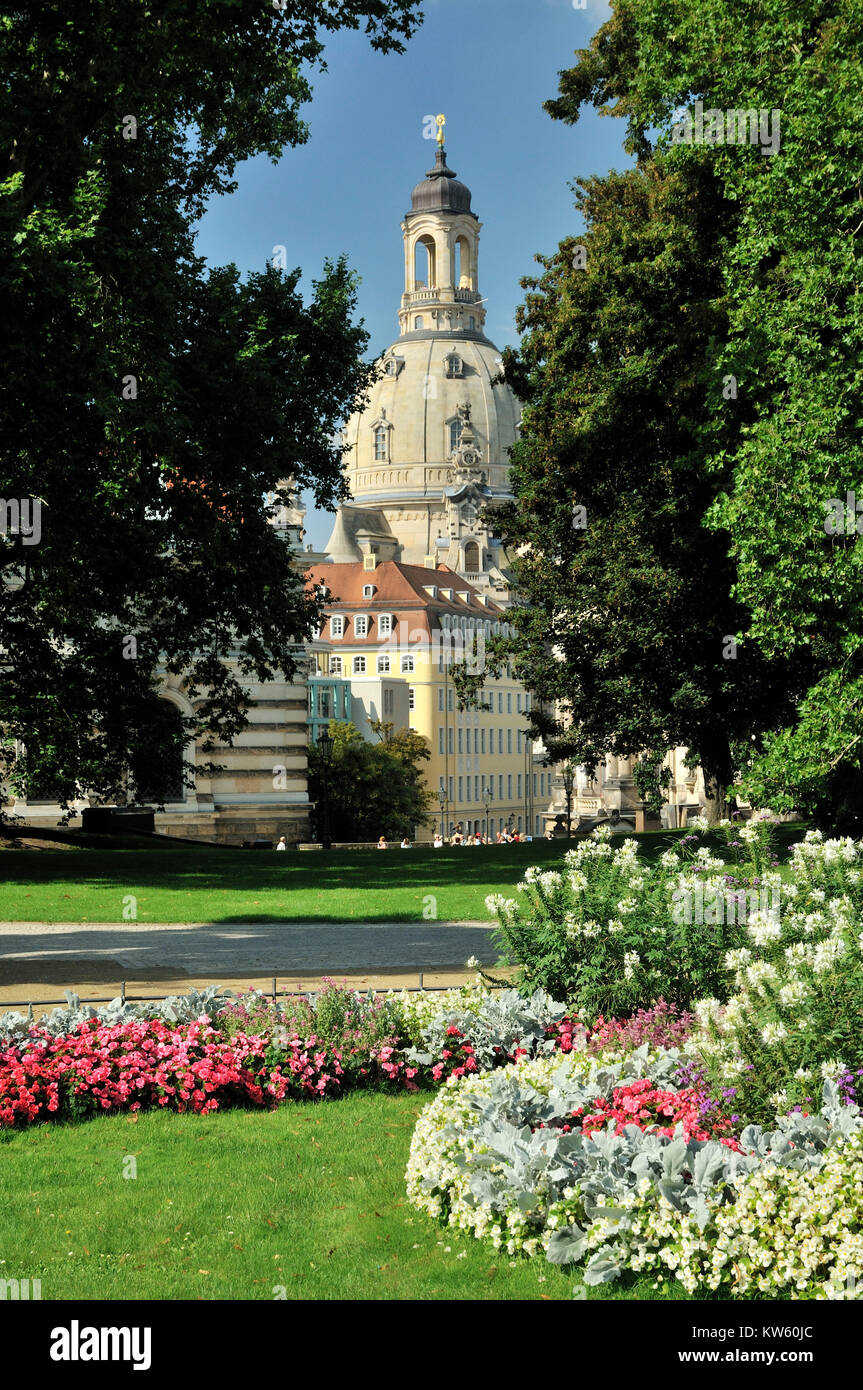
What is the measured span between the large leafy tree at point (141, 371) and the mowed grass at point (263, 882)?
2449 mm

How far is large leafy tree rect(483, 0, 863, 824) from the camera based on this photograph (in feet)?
78.6

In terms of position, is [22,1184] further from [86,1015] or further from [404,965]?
[404,965]

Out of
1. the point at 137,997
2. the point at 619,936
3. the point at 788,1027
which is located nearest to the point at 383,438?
the point at 137,997

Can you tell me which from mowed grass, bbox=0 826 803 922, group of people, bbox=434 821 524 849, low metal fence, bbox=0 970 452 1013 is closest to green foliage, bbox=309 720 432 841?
group of people, bbox=434 821 524 849

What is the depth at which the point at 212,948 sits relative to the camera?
803 inches

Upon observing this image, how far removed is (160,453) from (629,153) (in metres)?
20.7

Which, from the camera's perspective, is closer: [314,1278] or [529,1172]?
[314,1278]

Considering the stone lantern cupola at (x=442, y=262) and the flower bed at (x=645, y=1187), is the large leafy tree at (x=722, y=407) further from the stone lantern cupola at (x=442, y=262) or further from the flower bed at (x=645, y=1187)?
the stone lantern cupola at (x=442, y=262)

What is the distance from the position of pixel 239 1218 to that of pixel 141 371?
13861 millimetres

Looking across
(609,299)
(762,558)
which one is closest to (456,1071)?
(762,558)

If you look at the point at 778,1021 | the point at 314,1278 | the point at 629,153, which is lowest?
the point at 314,1278

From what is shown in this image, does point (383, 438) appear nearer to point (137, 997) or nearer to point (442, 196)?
point (442, 196)

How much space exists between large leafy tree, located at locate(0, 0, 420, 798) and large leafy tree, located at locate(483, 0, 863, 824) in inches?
216

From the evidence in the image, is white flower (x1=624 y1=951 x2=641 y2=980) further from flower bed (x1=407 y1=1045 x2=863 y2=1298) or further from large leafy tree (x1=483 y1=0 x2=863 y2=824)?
large leafy tree (x1=483 y1=0 x2=863 y2=824)
